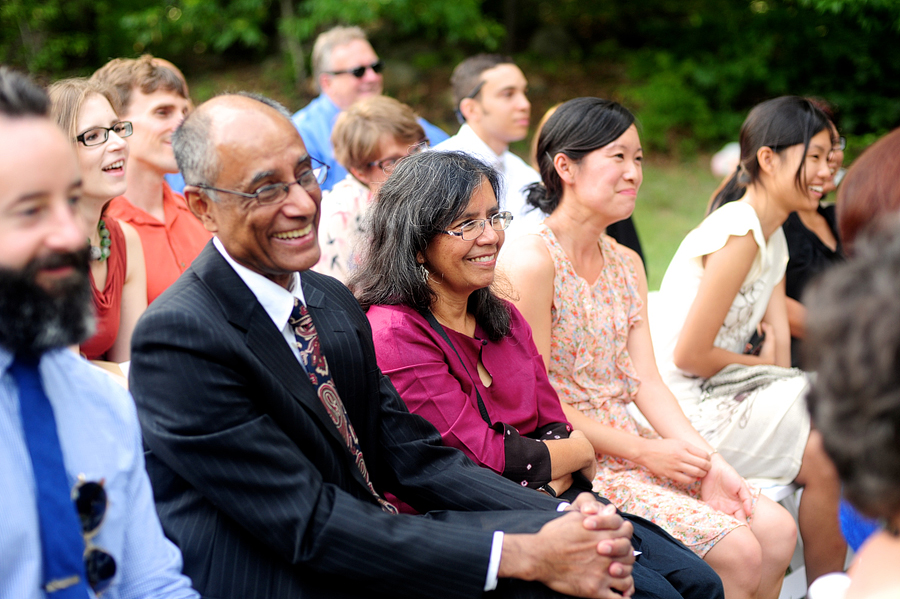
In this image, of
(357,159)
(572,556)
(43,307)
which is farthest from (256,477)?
(357,159)

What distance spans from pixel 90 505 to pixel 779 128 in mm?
3266

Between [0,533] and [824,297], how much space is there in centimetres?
133

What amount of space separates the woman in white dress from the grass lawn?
3.40 metres

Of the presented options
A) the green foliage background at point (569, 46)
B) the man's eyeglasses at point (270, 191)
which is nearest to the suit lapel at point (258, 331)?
the man's eyeglasses at point (270, 191)

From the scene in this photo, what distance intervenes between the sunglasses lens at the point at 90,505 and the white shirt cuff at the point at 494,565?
32.4 inches

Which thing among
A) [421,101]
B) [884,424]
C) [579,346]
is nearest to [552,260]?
[579,346]

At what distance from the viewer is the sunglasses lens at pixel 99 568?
4.55 feet

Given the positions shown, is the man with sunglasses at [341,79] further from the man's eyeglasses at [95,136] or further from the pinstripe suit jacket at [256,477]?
the pinstripe suit jacket at [256,477]

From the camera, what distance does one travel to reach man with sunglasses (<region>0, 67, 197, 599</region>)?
1.24 metres

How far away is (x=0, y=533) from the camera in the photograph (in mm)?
1248

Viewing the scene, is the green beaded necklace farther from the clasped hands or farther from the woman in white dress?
the woman in white dress

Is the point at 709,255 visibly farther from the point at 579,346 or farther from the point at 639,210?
the point at 639,210

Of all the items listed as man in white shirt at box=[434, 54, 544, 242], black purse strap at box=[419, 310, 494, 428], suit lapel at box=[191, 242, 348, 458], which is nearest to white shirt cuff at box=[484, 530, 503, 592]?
suit lapel at box=[191, 242, 348, 458]

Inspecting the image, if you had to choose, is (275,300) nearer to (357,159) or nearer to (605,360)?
(605,360)
